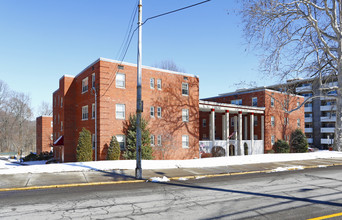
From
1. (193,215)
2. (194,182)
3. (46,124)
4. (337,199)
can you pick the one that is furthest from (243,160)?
(46,124)

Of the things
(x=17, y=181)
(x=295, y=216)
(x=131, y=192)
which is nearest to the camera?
(x=295, y=216)

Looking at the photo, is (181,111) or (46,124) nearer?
(181,111)

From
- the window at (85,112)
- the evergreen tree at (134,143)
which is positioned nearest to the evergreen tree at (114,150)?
the evergreen tree at (134,143)

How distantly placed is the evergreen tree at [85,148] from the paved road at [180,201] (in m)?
16.2

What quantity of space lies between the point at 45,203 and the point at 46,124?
52318 millimetres

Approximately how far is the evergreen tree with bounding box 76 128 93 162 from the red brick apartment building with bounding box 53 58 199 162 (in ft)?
2.84

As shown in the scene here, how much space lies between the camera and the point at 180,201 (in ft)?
25.6

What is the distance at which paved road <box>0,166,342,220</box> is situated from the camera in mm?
6496

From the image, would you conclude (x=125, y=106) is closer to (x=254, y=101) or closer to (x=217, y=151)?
(x=217, y=151)

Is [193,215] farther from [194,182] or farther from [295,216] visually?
[194,182]

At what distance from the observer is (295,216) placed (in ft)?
21.0

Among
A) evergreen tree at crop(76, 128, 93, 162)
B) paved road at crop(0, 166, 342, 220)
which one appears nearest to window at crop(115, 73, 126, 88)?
evergreen tree at crop(76, 128, 93, 162)

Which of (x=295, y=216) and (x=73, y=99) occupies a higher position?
(x=73, y=99)

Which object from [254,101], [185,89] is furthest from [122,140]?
[254,101]
